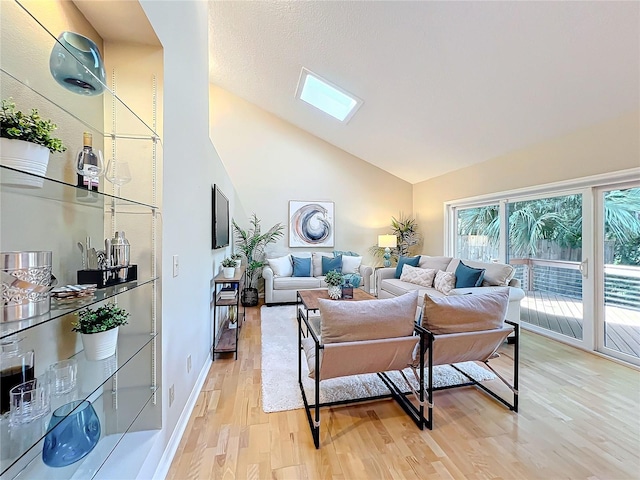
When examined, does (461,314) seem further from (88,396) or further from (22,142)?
(22,142)

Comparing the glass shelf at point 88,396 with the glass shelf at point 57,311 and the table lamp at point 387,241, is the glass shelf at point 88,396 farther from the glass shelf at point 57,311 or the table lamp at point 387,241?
the table lamp at point 387,241

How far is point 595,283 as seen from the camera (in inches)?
120

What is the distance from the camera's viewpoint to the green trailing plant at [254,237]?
556 centimetres

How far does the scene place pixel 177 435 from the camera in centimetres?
169

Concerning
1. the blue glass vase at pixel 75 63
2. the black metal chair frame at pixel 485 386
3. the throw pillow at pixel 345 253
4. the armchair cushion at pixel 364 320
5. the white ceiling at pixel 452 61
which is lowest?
the black metal chair frame at pixel 485 386

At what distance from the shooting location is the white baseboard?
1.43m

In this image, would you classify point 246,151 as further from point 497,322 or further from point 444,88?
point 497,322

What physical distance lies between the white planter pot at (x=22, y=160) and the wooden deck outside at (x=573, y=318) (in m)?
4.50

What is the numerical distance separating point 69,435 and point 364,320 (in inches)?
55.3

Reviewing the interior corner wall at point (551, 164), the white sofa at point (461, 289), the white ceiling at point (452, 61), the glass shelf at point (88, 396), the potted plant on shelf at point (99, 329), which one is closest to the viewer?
the glass shelf at point (88, 396)

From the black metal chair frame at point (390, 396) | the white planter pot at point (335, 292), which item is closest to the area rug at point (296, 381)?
the black metal chair frame at point (390, 396)

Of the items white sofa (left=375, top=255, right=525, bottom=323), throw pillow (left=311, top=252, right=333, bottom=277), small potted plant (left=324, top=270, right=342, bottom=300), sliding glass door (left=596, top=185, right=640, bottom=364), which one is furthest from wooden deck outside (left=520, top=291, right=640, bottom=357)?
throw pillow (left=311, top=252, right=333, bottom=277)

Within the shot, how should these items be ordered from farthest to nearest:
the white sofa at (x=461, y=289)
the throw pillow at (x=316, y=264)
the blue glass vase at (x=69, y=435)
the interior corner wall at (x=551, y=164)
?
the throw pillow at (x=316, y=264), the white sofa at (x=461, y=289), the interior corner wall at (x=551, y=164), the blue glass vase at (x=69, y=435)

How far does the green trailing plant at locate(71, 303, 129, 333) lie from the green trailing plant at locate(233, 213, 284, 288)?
166 inches
